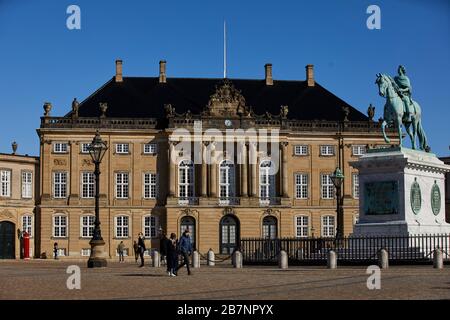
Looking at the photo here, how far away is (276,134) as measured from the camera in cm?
6053

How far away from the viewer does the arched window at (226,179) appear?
6066 centimetres

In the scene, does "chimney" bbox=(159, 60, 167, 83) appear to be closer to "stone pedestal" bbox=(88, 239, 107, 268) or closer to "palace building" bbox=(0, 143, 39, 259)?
"palace building" bbox=(0, 143, 39, 259)

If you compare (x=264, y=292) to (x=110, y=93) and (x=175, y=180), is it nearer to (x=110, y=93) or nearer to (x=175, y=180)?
(x=175, y=180)

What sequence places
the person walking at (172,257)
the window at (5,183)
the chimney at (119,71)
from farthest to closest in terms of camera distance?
the chimney at (119,71), the window at (5,183), the person walking at (172,257)

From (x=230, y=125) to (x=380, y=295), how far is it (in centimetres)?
4522

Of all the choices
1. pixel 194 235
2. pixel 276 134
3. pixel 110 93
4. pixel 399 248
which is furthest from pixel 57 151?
pixel 399 248

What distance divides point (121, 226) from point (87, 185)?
11.7 feet

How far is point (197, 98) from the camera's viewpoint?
64.0m

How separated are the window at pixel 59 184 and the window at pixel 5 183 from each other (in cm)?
295

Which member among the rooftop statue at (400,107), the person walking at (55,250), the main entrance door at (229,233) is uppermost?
the rooftop statue at (400,107)

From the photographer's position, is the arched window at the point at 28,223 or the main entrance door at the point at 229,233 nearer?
the arched window at the point at 28,223

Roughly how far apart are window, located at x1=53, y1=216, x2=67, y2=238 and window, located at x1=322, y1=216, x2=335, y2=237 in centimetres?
1764

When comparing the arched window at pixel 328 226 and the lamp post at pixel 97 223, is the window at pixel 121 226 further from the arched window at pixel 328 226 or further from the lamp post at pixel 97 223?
the lamp post at pixel 97 223

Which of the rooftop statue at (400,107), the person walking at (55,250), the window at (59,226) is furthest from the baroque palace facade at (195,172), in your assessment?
the rooftop statue at (400,107)
